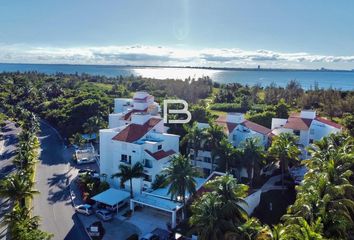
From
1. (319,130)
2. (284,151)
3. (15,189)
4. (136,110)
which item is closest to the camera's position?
(15,189)

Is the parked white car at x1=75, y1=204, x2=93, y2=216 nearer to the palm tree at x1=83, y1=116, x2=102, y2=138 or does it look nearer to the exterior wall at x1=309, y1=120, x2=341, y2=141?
the palm tree at x1=83, y1=116, x2=102, y2=138

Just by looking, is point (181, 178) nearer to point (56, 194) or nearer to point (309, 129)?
point (56, 194)

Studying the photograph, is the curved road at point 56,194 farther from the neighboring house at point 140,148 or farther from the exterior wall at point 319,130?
the exterior wall at point 319,130

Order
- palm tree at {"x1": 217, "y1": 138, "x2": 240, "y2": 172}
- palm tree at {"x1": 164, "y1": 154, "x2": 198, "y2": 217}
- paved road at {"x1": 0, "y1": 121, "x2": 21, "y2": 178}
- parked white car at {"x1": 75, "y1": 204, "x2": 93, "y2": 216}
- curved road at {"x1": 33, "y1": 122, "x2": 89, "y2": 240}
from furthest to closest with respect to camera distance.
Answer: paved road at {"x1": 0, "y1": 121, "x2": 21, "y2": 178}
palm tree at {"x1": 217, "y1": 138, "x2": 240, "y2": 172}
parked white car at {"x1": 75, "y1": 204, "x2": 93, "y2": 216}
curved road at {"x1": 33, "y1": 122, "x2": 89, "y2": 240}
palm tree at {"x1": 164, "y1": 154, "x2": 198, "y2": 217}

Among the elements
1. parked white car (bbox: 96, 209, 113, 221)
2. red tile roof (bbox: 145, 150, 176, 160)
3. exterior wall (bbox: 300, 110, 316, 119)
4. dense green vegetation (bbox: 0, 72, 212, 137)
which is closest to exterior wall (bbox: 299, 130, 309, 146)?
exterior wall (bbox: 300, 110, 316, 119)

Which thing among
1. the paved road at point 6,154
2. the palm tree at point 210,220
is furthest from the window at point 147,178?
the palm tree at point 210,220

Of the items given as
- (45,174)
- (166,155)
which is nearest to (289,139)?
(166,155)

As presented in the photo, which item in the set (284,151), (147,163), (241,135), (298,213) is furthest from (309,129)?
(298,213)
